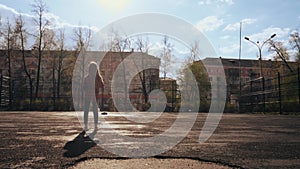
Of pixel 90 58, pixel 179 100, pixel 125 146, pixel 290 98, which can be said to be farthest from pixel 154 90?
pixel 125 146

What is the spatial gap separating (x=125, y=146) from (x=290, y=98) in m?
13.3

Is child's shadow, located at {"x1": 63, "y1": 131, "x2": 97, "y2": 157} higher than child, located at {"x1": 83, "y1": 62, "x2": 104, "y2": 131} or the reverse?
the reverse

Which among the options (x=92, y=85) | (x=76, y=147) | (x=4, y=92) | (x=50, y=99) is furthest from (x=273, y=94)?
(x=4, y=92)

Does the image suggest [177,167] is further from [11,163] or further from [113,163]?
[11,163]

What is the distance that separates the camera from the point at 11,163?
261 centimetres

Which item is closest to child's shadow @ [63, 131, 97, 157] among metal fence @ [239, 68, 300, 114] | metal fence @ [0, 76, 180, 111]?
metal fence @ [239, 68, 300, 114]

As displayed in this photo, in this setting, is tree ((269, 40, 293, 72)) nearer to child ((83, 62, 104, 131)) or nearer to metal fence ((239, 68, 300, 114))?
metal fence ((239, 68, 300, 114))

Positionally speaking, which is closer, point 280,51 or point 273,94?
point 273,94

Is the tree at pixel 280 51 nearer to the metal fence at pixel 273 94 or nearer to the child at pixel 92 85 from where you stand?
the metal fence at pixel 273 94

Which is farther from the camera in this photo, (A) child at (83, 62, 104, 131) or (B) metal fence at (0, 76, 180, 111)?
(B) metal fence at (0, 76, 180, 111)

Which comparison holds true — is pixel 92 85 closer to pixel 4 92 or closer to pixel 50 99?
pixel 4 92

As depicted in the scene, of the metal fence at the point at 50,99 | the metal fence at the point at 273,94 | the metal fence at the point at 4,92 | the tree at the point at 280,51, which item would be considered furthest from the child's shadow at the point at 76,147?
the tree at the point at 280,51

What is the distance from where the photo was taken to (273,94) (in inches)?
612

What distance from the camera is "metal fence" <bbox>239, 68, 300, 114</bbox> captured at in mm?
14227
